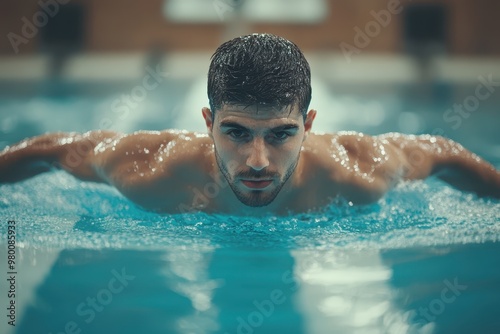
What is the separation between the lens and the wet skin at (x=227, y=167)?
2.11 meters

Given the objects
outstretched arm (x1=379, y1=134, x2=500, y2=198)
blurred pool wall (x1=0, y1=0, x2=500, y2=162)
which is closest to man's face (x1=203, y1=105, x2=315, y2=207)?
outstretched arm (x1=379, y1=134, x2=500, y2=198)

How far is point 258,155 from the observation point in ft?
5.81

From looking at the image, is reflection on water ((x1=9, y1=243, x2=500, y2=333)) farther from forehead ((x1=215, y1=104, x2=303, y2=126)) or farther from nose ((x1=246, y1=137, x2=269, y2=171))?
forehead ((x1=215, y1=104, x2=303, y2=126))

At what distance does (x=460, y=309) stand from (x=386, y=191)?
0.59 metres

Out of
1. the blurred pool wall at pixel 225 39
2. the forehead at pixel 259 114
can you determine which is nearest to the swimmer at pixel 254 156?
the forehead at pixel 259 114

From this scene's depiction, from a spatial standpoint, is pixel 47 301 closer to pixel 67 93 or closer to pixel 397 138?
pixel 397 138

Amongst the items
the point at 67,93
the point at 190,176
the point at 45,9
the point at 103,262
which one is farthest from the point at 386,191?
the point at 45,9

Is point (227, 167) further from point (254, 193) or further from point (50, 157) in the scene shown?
point (50, 157)

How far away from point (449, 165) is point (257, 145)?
0.88 meters

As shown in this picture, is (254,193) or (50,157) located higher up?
(50,157)

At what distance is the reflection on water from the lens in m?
1.70

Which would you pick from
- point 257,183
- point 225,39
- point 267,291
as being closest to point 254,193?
point 257,183

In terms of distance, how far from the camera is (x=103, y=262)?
196cm

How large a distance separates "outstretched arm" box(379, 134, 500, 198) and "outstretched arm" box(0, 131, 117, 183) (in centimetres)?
112
